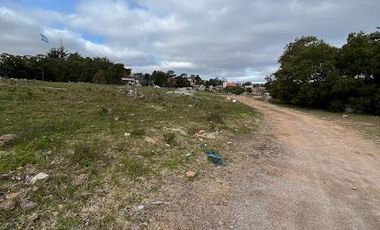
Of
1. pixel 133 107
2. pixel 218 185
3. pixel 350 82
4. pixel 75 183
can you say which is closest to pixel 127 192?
pixel 75 183

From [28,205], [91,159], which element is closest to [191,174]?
[91,159]

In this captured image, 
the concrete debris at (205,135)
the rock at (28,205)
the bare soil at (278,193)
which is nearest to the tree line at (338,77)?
the bare soil at (278,193)

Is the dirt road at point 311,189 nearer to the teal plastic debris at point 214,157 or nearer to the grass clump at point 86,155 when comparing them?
the teal plastic debris at point 214,157

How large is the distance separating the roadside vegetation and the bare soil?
1.40ft

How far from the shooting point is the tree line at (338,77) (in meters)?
20.1

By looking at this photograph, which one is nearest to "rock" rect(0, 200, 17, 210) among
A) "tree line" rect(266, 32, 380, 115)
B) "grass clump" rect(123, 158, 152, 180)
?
"grass clump" rect(123, 158, 152, 180)

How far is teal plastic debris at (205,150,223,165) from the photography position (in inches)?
282

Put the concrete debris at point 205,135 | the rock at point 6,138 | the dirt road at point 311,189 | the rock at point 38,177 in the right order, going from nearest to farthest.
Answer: the dirt road at point 311,189, the rock at point 38,177, the rock at point 6,138, the concrete debris at point 205,135

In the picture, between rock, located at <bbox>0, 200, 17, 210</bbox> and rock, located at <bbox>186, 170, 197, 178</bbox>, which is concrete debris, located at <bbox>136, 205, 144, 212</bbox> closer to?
rock, located at <bbox>186, 170, 197, 178</bbox>

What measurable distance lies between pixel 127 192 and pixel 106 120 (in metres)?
4.73

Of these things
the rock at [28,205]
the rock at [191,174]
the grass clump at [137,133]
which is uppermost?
the grass clump at [137,133]

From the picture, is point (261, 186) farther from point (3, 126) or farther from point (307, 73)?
point (307, 73)

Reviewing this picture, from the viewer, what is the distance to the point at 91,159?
649cm

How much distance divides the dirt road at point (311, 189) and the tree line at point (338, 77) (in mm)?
11255
